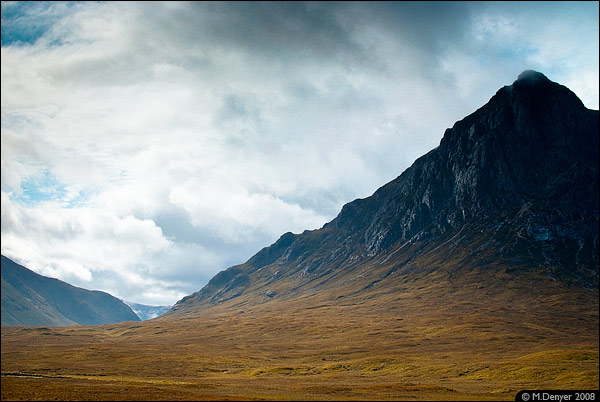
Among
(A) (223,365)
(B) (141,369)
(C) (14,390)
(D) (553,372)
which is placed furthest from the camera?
(A) (223,365)

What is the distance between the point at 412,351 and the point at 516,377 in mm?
69270

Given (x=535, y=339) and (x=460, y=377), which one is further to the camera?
(x=535, y=339)

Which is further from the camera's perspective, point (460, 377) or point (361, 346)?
point (361, 346)

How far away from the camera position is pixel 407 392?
79438 mm

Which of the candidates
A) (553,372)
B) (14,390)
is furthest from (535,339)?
(14,390)

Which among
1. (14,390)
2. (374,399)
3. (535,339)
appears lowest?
(535,339)

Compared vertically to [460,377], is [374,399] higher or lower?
higher

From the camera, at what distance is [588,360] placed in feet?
394

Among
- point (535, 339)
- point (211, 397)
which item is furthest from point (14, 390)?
point (535, 339)

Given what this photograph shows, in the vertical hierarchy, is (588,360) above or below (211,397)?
below

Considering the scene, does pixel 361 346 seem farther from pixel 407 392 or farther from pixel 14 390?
pixel 14 390

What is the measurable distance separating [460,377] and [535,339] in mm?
101870

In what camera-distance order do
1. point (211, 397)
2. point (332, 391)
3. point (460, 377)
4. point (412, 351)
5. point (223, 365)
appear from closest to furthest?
point (211, 397), point (332, 391), point (460, 377), point (223, 365), point (412, 351)

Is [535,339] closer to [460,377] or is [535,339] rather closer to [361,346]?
[361,346]
